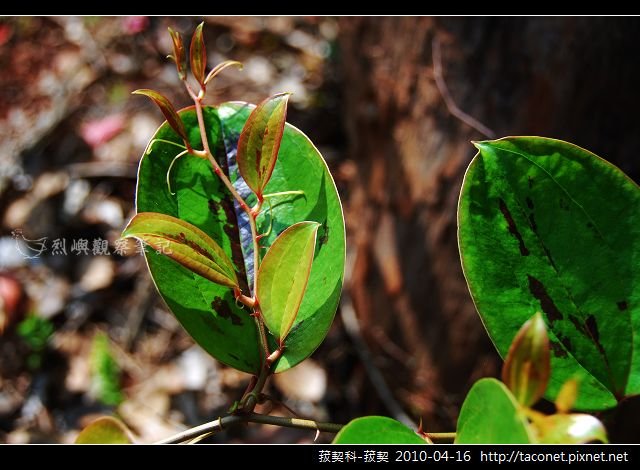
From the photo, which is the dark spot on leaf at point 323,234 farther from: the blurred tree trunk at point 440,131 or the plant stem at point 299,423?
the blurred tree trunk at point 440,131

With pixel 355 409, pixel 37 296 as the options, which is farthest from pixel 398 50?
pixel 37 296

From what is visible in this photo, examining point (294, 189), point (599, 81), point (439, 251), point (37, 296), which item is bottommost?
point (37, 296)

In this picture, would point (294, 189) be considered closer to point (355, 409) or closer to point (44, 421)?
point (355, 409)

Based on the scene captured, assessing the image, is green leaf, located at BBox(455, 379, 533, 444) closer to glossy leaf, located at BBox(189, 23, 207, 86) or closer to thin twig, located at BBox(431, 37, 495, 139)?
glossy leaf, located at BBox(189, 23, 207, 86)

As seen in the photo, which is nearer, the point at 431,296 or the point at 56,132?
the point at 431,296

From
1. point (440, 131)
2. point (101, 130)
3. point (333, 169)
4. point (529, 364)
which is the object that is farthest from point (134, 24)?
point (529, 364)

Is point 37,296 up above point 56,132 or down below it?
below

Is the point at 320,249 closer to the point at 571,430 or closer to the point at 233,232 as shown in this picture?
the point at 233,232

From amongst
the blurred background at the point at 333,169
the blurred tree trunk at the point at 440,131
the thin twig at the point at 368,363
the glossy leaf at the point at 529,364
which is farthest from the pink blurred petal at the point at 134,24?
the glossy leaf at the point at 529,364
